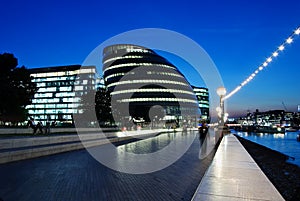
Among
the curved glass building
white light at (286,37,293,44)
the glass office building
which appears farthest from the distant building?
white light at (286,37,293,44)

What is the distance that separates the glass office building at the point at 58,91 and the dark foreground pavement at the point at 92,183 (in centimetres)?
11277

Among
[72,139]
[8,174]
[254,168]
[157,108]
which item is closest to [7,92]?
[72,139]

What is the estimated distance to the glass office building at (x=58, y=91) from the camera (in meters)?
119

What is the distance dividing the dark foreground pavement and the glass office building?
11277 centimetres

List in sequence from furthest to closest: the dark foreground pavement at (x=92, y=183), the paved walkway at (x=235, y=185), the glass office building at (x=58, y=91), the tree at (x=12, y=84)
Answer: the glass office building at (x=58, y=91)
the tree at (x=12, y=84)
the dark foreground pavement at (x=92, y=183)
the paved walkway at (x=235, y=185)

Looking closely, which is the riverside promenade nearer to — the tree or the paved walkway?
the paved walkway

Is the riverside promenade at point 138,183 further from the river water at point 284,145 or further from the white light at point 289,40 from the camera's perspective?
the river water at point 284,145

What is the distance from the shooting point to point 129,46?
11294 cm

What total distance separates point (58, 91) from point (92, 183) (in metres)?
125

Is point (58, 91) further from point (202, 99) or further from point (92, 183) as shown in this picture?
point (92, 183)

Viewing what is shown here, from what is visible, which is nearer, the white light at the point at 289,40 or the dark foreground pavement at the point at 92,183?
the dark foreground pavement at the point at 92,183

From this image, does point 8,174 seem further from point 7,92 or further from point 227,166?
point 7,92

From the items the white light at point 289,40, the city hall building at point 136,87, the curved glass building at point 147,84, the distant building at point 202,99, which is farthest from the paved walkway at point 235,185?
the distant building at point 202,99

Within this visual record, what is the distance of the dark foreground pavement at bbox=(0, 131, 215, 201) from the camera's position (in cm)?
536
